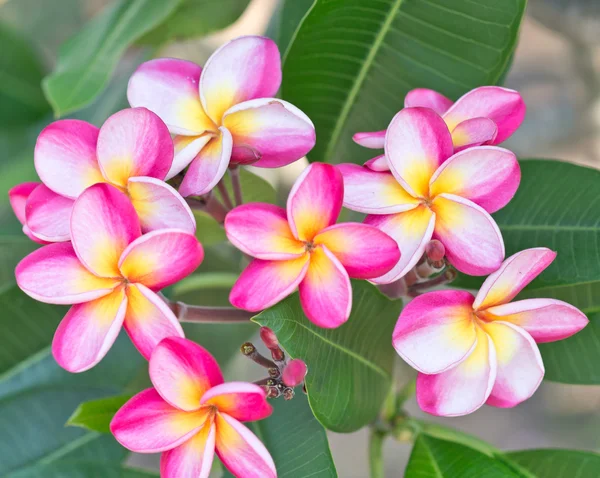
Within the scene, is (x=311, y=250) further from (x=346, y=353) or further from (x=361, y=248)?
(x=346, y=353)

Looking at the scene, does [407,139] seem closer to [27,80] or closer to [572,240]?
[572,240]

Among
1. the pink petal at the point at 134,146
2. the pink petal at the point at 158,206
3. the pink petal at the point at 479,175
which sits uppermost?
the pink petal at the point at 479,175

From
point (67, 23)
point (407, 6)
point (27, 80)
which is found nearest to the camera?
point (407, 6)

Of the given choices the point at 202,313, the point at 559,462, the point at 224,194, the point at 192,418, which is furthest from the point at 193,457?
the point at 559,462

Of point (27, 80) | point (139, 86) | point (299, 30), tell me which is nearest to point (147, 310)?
point (139, 86)

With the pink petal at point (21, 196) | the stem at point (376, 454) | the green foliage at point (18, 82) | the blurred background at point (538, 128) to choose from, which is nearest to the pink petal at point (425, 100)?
the pink petal at point (21, 196)

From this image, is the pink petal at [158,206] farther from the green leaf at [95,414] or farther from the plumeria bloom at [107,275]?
the green leaf at [95,414]
